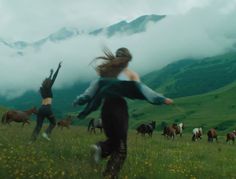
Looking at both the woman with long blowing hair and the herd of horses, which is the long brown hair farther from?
the herd of horses

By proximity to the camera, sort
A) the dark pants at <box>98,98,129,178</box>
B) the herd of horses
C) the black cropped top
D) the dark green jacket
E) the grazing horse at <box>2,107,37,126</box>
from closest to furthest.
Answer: the dark green jacket < the dark pants at <box>98,98,129,178</box> < the black cropped top < the grazing horse at <box>2,107,37,126</box> < the herd of horses

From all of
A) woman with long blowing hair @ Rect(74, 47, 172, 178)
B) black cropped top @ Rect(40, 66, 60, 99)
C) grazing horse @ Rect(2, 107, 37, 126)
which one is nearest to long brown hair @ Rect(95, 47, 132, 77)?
woman with long blowing hair @ Rect(74, 47, 172, 178)

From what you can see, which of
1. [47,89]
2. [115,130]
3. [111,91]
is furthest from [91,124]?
[111,91]

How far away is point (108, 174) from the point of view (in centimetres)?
1071

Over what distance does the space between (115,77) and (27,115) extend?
22.4 metres

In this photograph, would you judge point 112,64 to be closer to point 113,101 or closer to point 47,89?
point 113,101

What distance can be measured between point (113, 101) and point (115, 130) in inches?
23.8

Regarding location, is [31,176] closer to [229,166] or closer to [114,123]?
[114,123]

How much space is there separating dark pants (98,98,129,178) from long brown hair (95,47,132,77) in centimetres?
58

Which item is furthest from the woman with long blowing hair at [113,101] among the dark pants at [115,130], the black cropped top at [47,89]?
the black cropped top at [47,89]

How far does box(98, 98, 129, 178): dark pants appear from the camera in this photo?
10.8 meters

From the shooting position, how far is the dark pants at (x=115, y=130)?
10.8 metres

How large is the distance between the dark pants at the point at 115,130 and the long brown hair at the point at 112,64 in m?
0.58

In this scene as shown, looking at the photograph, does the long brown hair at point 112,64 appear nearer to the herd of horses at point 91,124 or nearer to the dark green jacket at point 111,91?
the dark green jacket at point 111,91
